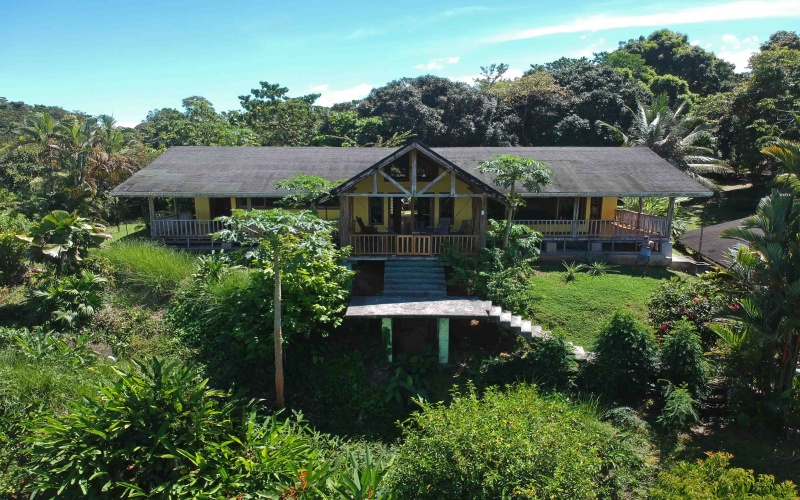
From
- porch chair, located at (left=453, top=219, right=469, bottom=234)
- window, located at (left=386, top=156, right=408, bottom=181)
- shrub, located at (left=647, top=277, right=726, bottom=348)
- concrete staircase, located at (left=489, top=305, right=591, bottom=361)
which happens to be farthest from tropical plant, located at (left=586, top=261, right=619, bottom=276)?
window, located at (left=386, top=156, right=408, bottom=181)

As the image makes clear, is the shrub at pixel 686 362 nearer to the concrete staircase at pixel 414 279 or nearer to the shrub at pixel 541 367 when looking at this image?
the shrub at pixel 541 367

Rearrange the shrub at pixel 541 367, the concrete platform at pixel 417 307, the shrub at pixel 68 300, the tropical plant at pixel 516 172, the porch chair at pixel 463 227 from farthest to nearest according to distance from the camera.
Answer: the porch chair at pixel 463 227 → the tropical plant at pixel 516 172 → the shrub at pixel 68 300 → the concrete platform at pixel 417 307 → the shrub at pixel 541 367

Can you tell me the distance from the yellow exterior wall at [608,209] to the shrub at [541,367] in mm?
10922

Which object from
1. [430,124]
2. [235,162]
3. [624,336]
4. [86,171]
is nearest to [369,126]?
[430,124]

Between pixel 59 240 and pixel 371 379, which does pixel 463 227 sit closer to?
pixel 371 379

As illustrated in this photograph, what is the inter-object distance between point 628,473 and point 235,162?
1931 centimetres

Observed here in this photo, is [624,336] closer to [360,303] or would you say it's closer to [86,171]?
[360,303]

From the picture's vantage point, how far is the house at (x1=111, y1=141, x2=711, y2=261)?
1736cm

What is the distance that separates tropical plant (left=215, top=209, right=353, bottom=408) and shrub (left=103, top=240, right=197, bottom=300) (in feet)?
14.1

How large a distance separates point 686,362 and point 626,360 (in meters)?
1.25

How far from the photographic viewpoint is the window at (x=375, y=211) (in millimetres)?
20672

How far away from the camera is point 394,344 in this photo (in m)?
14.2

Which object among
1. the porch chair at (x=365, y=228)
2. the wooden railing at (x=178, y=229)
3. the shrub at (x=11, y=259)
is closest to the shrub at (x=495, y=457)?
the porch chair at (x=365, y=228)

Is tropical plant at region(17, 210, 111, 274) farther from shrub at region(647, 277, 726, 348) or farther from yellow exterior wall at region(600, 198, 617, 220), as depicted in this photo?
yellow exterior wall at region(600, 198, 617, 220)
